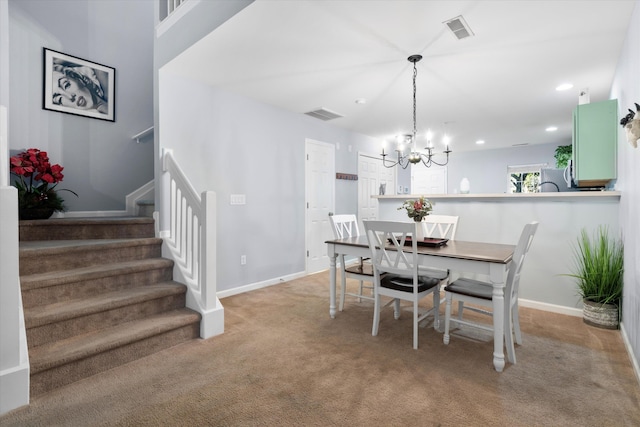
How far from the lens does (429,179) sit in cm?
912

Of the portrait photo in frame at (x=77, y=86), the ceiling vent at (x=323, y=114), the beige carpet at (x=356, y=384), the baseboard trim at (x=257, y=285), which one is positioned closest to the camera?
the beige carpet at (x=356, y=384)

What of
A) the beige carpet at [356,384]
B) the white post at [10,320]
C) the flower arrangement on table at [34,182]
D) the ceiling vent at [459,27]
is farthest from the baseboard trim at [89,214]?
the ceiling vent at [459,27]

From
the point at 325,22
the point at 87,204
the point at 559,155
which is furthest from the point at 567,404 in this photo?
the point at 559,155

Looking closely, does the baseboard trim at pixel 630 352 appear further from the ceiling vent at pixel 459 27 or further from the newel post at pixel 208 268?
the newel post at pixel 208 268

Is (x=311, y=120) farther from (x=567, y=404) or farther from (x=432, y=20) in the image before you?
(x=567, y=404)

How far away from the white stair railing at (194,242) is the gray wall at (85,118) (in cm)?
152

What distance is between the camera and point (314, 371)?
2086 mm

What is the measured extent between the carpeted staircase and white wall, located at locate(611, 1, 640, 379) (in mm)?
3106

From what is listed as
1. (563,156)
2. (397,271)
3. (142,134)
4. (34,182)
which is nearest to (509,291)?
(397,271)

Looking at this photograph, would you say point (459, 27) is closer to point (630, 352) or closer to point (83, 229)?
point (630, 352)

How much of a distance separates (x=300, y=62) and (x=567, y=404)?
127 inches

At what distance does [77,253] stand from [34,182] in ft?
5.45

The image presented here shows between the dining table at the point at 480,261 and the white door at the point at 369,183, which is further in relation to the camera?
the white door at the point at 369,183

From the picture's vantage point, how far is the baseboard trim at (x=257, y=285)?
380 centimetres
